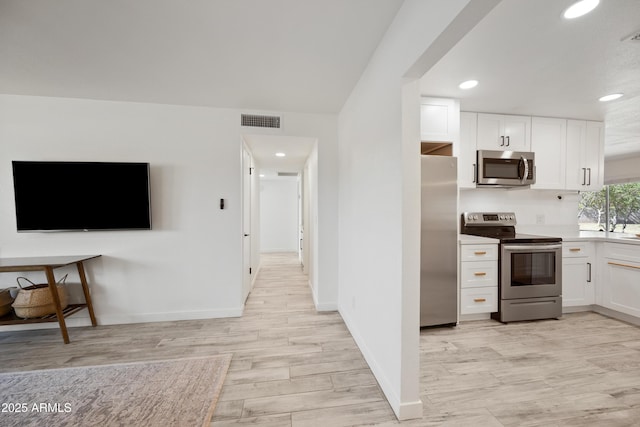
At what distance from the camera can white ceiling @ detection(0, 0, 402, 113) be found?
57.6 inches

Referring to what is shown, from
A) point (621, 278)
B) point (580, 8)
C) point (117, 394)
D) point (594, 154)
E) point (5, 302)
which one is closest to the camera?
point (580, 8)

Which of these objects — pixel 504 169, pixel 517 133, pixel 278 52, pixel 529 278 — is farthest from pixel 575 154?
pixel 278 52

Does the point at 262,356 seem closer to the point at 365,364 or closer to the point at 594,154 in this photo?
the point at 365,364

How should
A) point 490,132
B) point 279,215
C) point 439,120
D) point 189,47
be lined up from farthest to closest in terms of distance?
1. point 279,215
2. point 490,132
3. point 439,120
4. point 189,47

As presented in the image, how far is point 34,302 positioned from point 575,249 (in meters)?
5.90

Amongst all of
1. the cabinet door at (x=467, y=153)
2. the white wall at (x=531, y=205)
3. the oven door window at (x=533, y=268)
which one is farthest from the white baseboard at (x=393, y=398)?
the white wall at (x=531, y=205)

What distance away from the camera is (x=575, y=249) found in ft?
9.53

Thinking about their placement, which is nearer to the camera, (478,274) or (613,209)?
(478,274)

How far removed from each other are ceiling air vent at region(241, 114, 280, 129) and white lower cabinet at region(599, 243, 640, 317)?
426 cm

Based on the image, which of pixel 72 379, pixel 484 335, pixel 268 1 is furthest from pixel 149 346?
pixel 484 335

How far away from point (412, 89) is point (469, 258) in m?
2.05

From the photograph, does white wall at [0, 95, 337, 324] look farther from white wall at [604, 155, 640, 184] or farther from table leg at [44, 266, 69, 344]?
white wall at [604, 155, 640, 184]

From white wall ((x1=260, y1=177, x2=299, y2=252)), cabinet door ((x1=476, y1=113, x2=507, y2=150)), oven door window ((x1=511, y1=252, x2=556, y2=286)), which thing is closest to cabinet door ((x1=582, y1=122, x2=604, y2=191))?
cabinet door ((x1=476, y1=113, x2=507, y2=150))

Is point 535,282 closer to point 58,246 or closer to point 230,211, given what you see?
point 230,211
